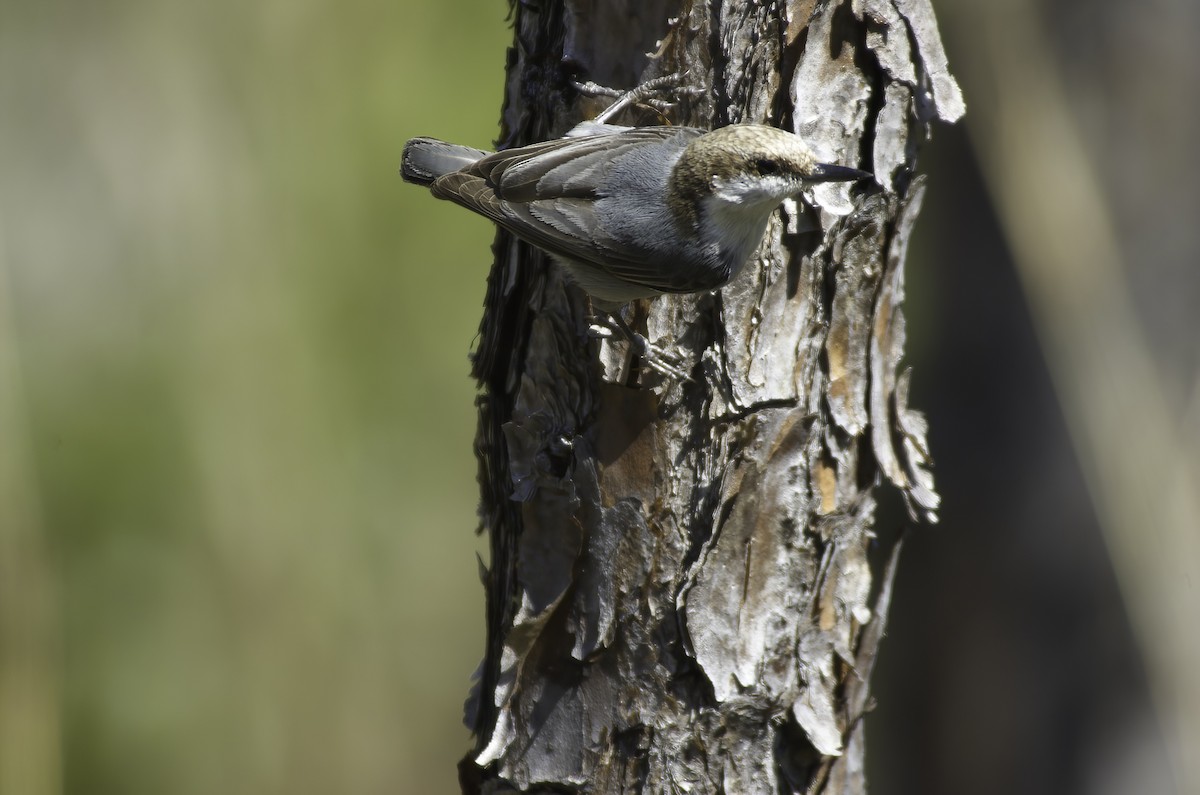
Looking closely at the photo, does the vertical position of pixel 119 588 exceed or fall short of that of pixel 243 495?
it falls short

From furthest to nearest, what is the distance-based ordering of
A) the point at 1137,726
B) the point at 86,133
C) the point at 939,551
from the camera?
1. the point at 939,551
2. the point at 86,133
3. the point at 1137,726

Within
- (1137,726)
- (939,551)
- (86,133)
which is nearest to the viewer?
(1137,726)

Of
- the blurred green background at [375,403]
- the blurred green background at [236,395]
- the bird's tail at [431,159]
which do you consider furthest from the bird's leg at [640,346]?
the blurred green background at [375,403]

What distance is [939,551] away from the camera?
3.94m

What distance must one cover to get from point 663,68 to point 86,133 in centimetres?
270

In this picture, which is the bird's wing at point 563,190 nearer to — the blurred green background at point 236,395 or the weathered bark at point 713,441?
the weathered bark at point 713,441

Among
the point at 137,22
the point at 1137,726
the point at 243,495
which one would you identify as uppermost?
the point at 137,22

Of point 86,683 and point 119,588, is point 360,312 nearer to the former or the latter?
point 119,588

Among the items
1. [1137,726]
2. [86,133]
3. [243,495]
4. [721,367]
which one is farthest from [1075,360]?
[86,133]

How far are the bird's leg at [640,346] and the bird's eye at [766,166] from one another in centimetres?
39

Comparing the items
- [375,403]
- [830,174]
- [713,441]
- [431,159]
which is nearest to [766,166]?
[830,174]

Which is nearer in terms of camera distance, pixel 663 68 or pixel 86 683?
pixel 663 68

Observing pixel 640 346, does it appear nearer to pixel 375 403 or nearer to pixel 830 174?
pixel 830 174

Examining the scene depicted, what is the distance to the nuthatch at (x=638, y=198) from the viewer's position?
1.86 metres
